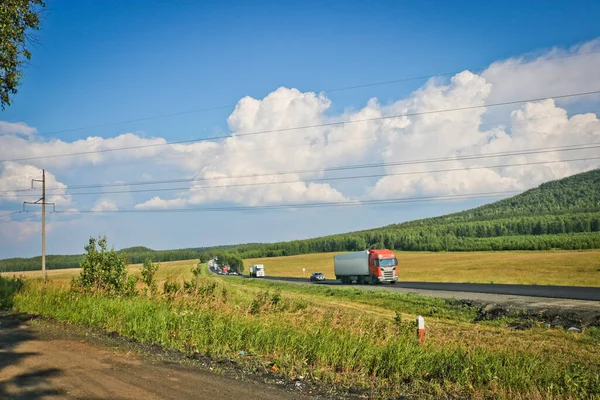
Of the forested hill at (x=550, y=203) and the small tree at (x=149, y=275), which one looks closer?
the small tree at (x=149, y=275)

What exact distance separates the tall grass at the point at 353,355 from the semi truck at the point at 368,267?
42455 mm

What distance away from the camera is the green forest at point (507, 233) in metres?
113

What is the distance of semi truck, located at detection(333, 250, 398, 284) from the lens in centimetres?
5584

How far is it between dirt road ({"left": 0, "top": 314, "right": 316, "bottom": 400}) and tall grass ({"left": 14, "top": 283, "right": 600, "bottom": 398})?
1.38m

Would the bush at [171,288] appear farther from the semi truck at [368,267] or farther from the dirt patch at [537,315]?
the semi truck at [368,267]

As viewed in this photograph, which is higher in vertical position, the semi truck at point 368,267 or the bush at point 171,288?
the bush at point 171,288

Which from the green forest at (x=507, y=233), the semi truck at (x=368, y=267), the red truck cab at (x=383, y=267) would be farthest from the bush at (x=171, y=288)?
the green forest at (x=507, y=233)

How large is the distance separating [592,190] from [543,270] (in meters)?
156

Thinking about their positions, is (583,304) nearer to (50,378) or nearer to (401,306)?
(401,306)

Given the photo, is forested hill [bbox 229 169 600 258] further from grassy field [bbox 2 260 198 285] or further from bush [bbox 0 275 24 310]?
bush [bbox 0 275 24 310]

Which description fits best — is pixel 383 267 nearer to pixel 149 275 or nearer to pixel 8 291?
pixel 149 275

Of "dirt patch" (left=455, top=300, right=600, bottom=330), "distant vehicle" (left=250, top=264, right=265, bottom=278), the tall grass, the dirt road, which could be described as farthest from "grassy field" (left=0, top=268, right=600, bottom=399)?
"distant vehicle" (left=250, top=264, right=265, bottom=278)

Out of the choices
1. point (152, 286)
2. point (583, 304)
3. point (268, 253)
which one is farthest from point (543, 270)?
point (268, 253)

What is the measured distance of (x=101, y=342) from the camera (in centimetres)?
1163
